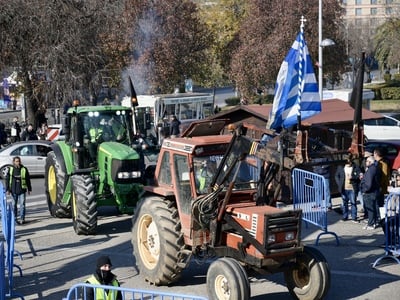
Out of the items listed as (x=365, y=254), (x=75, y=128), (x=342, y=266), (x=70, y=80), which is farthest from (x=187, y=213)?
(x=70, y=80)

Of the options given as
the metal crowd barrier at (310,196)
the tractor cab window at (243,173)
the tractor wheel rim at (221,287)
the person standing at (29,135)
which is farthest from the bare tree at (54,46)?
the tractor wheel rim at (221,287)

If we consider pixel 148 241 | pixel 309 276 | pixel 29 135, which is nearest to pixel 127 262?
pixel 148 241

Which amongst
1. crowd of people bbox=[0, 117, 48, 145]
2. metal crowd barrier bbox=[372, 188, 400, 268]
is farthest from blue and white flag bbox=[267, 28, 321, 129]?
crowd of people bbox=[0, 117, 48, 145]

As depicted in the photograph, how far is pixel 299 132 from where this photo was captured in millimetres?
8859

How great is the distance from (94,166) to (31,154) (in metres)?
8.97

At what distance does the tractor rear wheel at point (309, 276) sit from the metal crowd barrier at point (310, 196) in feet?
13.5

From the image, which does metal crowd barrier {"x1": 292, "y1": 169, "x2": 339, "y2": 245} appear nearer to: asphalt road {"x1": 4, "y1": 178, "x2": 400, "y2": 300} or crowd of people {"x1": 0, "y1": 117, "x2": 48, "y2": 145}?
asphalt road {"x1": 4, "y1": 178, "x2": 400, "y2": 300}

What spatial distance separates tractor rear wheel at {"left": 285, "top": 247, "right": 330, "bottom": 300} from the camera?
9.70 m

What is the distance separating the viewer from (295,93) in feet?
30.5

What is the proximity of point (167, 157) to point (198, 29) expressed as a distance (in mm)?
28116

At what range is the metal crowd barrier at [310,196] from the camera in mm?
15008

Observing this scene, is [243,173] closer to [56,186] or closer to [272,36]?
[56,186]

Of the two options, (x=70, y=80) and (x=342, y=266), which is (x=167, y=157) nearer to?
(x=342, y=266)

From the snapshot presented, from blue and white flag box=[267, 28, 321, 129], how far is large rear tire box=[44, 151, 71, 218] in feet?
25.9
